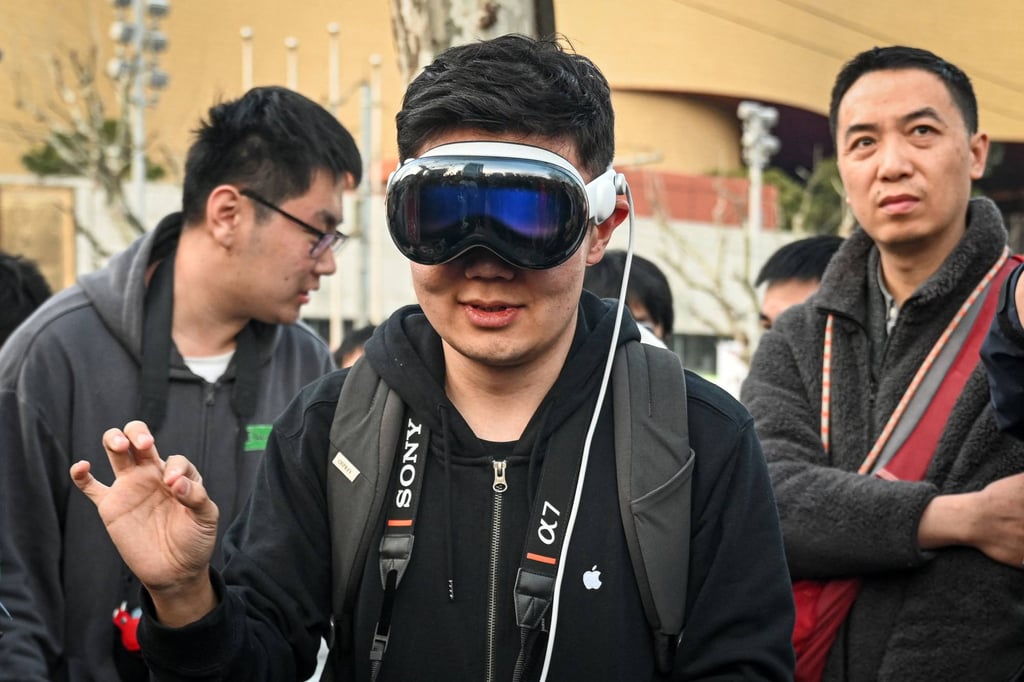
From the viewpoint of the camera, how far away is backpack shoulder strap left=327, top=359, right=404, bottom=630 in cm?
279

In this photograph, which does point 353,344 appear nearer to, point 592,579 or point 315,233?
point 315,233

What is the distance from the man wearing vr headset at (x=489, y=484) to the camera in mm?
2756

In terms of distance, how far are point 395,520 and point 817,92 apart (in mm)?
51024

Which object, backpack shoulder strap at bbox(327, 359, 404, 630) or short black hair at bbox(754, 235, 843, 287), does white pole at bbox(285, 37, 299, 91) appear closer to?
short black hair at bbox(754, 235, 843, 287)

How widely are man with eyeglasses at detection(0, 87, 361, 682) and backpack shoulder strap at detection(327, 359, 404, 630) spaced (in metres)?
1.41

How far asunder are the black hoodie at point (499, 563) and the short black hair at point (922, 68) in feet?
5.90

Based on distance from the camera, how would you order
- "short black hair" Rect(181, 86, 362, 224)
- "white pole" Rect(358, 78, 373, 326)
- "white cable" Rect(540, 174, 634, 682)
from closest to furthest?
"white cable" Rect(540, 174, 634, 682), "short black hair" Rect(181, 86, 362, 224), "white pole" Rect(358, 78, 373, 326)

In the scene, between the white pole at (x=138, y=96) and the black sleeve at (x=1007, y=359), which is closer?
the black sleeve at (x=1007, y=359)

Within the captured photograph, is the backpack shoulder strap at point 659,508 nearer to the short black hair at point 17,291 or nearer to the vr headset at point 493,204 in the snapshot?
the vr headset at point 493,204

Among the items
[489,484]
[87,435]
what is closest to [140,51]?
[87,435]

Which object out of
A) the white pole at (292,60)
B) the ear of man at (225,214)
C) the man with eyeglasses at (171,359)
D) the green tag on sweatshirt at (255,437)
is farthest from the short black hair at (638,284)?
the white pole at (292,60)

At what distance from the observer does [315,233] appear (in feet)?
16.4

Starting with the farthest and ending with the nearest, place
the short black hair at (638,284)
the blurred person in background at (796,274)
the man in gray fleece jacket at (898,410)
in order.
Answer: the blurred person in background at (796,274) < the short black hair at (638,284) < the man in gray fleece jacket at (898,410)

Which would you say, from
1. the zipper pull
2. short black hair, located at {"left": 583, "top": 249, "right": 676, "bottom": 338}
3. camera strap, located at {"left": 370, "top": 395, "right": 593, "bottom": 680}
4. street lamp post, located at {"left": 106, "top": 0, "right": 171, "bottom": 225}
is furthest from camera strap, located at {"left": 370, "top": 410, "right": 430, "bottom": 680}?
street lamp post, located at {"left": 106, "top": 0, "right": 171, "bottom": 225}
